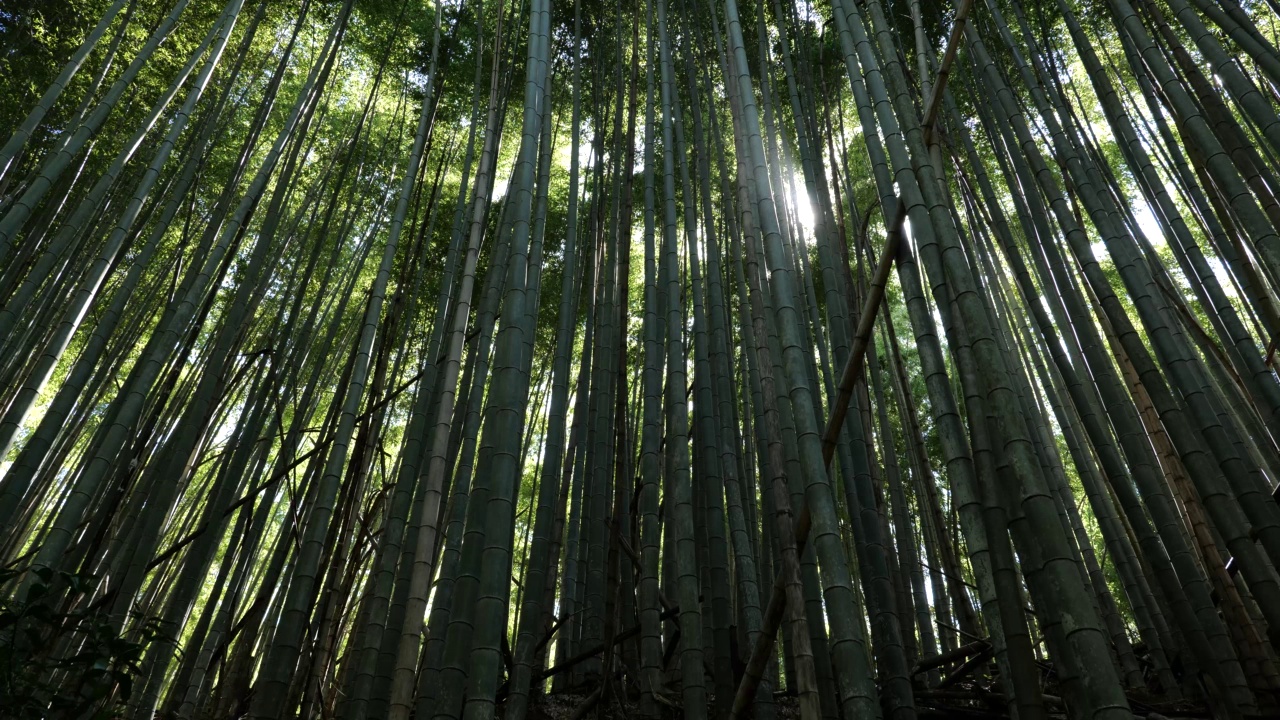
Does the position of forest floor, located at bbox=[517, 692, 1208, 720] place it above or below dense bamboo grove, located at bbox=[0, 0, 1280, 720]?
below

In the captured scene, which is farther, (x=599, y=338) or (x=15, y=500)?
(x=599, y=338)

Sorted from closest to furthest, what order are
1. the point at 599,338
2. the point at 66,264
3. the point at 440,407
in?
the point at 440,407 < the point at 599,338 < the point at 66,264

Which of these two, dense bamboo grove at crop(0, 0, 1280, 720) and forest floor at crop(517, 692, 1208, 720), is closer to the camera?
dense bamboo grove at crop(0, 0, 1280, 720)

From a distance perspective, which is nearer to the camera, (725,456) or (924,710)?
(924,710)

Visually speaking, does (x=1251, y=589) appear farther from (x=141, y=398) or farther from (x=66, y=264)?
(x=66, y=264)

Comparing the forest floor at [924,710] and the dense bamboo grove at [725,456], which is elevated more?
the dense bamboo grove at [725,456]

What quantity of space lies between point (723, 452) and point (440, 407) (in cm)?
101

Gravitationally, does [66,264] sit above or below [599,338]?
above

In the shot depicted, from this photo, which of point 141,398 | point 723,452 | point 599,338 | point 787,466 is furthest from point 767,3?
point 141,398

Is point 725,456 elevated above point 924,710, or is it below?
above

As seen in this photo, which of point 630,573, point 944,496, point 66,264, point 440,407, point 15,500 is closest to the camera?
point 440,407

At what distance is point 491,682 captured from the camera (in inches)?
57.7

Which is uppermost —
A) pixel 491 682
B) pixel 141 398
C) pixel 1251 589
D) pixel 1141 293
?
pixel 1141 293

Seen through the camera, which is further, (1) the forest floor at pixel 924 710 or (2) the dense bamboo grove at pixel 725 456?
(1) the forest floor at pixel 924 710
